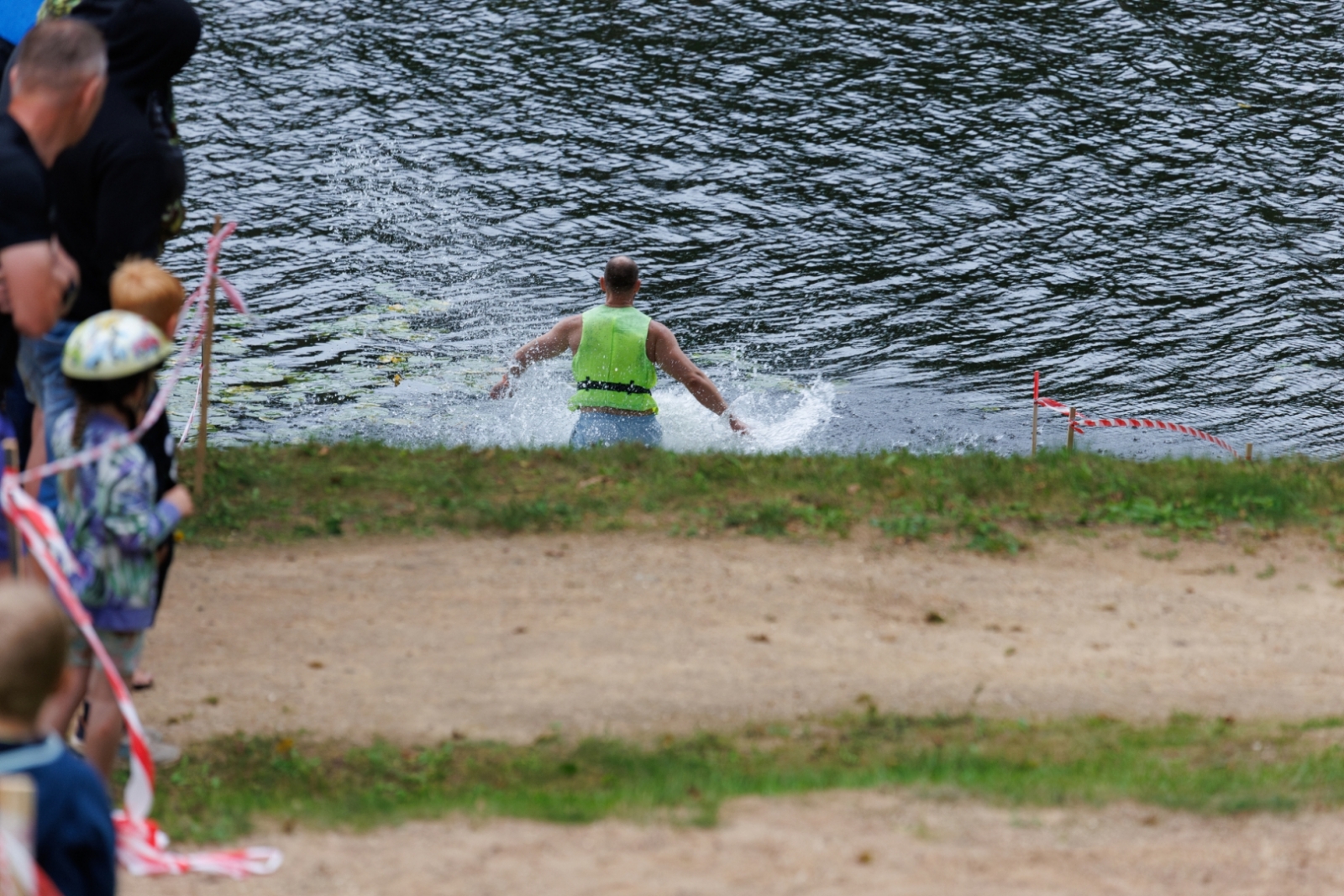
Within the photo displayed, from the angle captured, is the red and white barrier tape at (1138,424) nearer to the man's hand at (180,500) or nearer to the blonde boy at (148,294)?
the blonde boy at (148,294)

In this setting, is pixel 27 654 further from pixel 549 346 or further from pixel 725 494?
pixel 549 346

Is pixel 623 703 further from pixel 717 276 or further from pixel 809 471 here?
pixel 717 276

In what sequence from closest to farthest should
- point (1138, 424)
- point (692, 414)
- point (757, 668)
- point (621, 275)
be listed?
point (757, 668) < point (621, 275) < point (1138, 424) < point (692, 414)

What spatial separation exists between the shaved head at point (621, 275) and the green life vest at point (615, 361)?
0.49ft

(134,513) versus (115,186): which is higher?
(115,186)

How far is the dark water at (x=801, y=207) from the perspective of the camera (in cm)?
1606

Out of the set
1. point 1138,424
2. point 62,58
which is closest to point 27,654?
point 62,58

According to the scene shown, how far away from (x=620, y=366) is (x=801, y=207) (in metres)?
10.3

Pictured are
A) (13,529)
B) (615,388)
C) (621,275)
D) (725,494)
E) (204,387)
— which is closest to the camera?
(13,529)

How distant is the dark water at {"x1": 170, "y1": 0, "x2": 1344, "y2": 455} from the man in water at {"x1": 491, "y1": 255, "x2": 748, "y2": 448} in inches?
106

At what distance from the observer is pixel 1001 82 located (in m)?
24.7

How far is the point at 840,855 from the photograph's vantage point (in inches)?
220

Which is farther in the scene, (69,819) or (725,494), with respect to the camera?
(725,494)

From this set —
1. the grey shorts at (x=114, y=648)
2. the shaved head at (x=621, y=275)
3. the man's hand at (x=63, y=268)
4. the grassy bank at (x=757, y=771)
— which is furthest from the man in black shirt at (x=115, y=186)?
the shaved head at (x=621, y=275)
